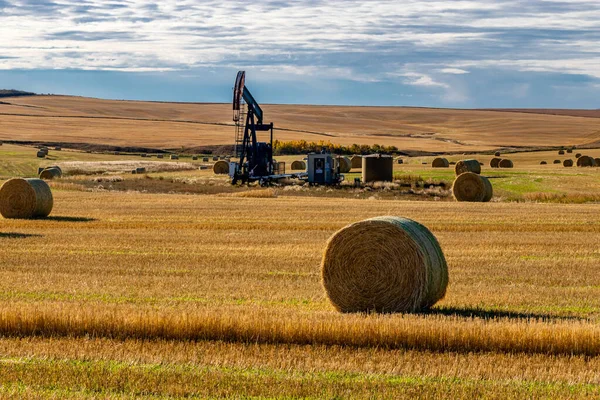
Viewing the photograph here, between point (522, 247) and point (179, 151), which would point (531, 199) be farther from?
point (179, 151)

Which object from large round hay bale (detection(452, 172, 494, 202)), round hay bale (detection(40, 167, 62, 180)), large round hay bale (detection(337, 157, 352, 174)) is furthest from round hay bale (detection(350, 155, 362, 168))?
large round hay bale (detection(452, 172, 494, 202))

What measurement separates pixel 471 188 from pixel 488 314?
27.0 meters

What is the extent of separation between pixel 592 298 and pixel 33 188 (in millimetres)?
18294

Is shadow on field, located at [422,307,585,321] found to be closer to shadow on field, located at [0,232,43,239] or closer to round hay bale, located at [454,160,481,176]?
shadow on field, located at [0,232,43,239]

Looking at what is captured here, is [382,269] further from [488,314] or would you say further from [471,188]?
[471,188]

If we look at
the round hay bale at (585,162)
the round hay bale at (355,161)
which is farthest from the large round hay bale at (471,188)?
the round hay bale at (355,161)

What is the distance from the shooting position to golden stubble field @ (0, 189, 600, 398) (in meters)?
8.95

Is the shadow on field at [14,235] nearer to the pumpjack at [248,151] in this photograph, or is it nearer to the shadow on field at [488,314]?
the shadow on field at [488,314]

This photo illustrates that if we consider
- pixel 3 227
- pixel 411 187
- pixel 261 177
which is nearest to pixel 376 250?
pixel 3 227

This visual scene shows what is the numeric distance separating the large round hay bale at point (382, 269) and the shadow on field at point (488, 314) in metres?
0.27

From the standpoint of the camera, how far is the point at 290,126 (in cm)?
14150

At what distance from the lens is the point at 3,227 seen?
2506 centimetres

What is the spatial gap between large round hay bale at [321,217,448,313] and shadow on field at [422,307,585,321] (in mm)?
274

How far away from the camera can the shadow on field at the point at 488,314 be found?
1212 centimetres
